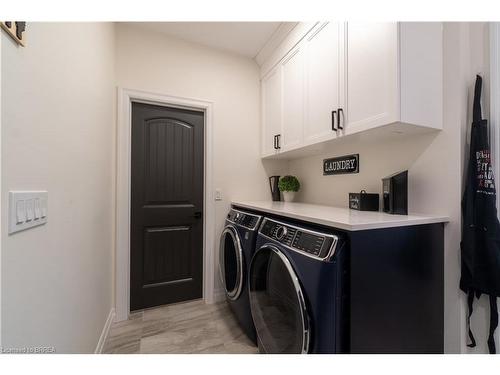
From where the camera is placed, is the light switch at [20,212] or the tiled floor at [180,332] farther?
the tiled floor at [180,332]

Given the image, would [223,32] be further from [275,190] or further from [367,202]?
[367,202]

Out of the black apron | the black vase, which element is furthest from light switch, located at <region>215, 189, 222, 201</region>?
the black apron

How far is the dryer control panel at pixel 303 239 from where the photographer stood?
0.92 m

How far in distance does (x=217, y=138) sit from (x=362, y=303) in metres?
1.87

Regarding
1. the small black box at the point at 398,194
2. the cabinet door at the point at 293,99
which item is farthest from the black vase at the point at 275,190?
the small black box at the point at 398,194

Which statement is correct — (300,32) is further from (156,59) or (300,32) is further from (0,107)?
(0,107)

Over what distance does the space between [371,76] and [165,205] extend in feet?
6.36

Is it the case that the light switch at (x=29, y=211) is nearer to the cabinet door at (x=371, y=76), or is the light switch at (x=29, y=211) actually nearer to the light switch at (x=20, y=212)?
the light switch at (x=20, y=212)

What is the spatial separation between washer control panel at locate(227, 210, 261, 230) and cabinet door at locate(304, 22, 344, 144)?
0.76 metres

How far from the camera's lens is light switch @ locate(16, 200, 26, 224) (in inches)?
24.8

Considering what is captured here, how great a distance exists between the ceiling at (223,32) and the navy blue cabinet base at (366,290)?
1.83 metres

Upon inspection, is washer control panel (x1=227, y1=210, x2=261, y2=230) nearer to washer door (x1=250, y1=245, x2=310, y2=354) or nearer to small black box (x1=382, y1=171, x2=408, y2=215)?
washer door (x1=250, y1=245, x2=310, y2=354)

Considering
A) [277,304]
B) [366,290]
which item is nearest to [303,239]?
[366,290]

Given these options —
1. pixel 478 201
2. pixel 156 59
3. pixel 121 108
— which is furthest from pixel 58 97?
pixel 478 201
